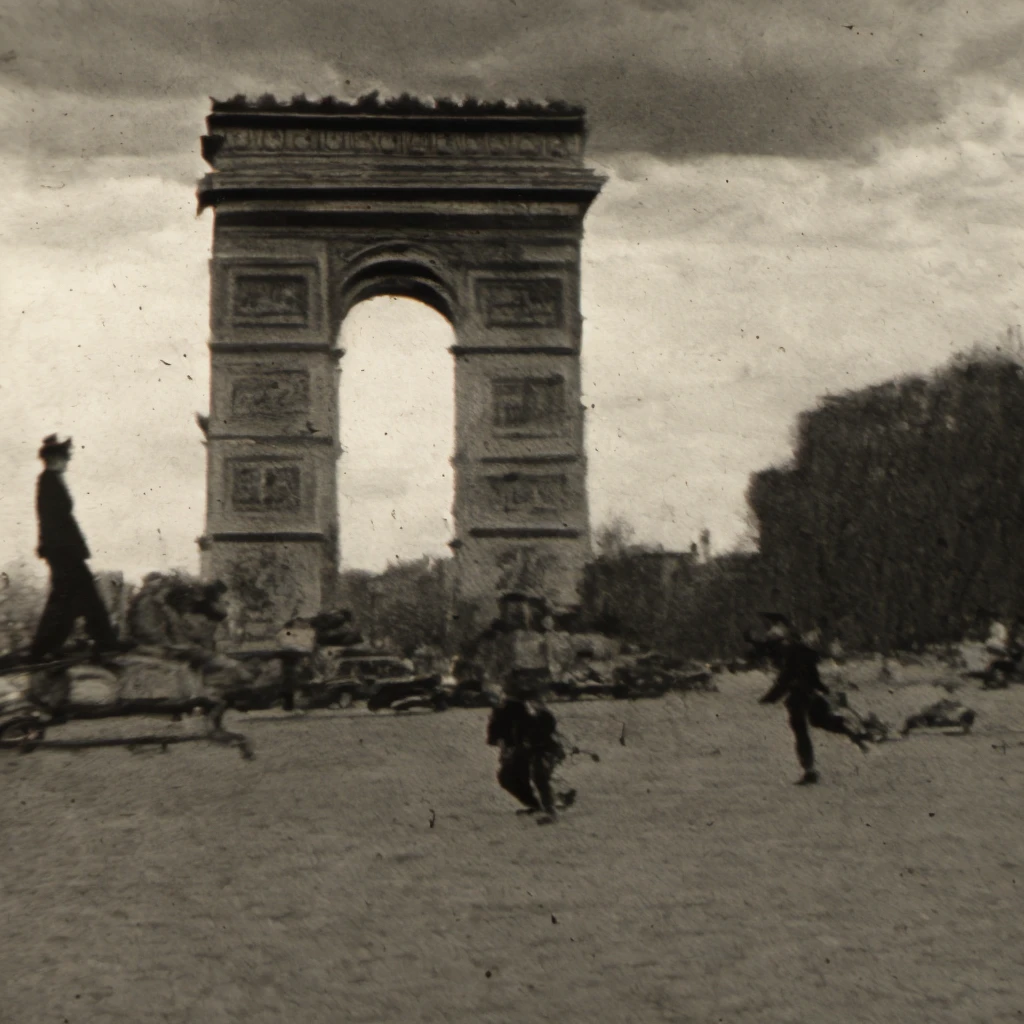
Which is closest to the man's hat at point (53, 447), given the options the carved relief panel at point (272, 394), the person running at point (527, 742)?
the carved relief panel at point (272, 394)

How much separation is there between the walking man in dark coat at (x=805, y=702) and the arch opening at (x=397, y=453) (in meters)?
1.71

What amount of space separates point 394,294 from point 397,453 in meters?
1.28

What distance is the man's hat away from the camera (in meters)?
5.53

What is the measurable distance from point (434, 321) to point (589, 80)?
1.58 m

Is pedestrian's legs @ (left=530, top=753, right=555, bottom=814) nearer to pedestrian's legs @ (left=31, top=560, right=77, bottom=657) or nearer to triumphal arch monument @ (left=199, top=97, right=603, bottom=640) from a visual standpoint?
triumphal arch monument @ (left=199, top=97, right=603, bottom=640)

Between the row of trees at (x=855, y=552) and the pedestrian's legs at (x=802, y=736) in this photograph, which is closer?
the pedestrian's legs at (x=802, y=736)

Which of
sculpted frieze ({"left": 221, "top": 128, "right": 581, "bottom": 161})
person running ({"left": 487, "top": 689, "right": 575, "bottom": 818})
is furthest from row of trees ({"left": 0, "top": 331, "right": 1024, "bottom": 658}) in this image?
sculpted frieze ({"left": 221, "top": 128, "right": 581, "bottom": 161})

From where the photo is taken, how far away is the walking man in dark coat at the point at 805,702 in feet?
18.5

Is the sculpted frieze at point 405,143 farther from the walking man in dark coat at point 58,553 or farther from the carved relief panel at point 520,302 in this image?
the walking man in dark coat at point 58,553

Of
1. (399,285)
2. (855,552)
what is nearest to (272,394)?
(399,285)

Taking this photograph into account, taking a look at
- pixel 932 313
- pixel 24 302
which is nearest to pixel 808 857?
pixel 932 313

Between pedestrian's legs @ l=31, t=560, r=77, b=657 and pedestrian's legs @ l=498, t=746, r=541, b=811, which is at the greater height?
pedestrian's legs @ l=31, t=560, r=77, b=657

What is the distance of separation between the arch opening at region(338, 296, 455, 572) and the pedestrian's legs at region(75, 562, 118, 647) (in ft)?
3.66

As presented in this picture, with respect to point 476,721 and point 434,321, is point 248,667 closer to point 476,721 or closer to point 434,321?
point 476,721
